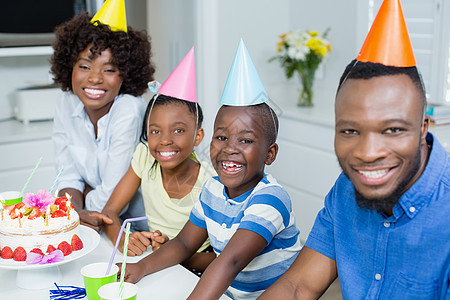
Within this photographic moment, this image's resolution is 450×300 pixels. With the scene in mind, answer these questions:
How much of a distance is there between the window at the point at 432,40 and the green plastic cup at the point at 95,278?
2.24 m

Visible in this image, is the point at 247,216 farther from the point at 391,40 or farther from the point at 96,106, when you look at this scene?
the point at 96,106

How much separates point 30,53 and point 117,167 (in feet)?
5.06

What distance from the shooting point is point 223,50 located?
10.9 ft

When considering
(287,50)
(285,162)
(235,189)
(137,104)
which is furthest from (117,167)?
(287,50)

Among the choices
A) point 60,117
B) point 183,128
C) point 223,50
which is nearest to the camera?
point 183,128

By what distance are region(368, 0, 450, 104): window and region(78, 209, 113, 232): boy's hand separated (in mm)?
1983

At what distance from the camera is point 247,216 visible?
4.25ft

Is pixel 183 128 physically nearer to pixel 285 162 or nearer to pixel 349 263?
pixel 349 263

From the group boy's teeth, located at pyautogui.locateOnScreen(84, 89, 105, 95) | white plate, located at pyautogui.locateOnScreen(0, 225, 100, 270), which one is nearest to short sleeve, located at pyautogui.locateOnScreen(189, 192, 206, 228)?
white plate, located at pyautogui.locateOnScreen(0, 225, 100, 270)

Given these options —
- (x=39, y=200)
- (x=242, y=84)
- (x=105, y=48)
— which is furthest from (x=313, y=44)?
(x=39, y=200)

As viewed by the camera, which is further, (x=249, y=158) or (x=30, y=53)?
(x=30, y=53)

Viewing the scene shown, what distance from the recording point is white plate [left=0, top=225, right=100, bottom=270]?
122 centimetres

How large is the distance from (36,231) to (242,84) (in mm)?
584

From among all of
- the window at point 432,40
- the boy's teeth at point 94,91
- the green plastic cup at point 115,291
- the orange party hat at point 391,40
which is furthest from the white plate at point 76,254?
the window at point 432,40
